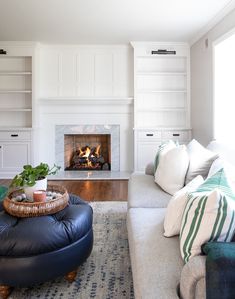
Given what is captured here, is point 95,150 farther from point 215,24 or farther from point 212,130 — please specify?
point 215,24

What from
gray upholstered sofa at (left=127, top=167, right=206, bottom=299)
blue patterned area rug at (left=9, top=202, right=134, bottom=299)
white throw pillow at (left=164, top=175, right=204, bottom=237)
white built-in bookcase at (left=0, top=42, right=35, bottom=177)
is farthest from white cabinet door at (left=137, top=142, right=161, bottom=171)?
white throw pillow at (left=164, top=175, right=204, bottom=237)

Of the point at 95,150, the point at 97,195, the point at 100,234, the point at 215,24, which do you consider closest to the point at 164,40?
the point at 215,24

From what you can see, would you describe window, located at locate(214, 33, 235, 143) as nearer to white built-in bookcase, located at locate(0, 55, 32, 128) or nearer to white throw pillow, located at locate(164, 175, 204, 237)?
white throw pillow, located at locate(164, 175, 204, 237)

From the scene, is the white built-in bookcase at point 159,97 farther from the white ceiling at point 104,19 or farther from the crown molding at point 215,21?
the crown molding at point 215,21

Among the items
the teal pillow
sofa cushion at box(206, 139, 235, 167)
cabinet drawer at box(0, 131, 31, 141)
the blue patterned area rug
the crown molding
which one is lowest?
the blue patterned area rug

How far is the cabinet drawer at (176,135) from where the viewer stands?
17.6 ft

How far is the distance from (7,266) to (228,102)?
12.0 feet

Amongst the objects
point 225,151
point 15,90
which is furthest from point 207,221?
point 15,90

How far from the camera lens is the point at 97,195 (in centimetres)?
411

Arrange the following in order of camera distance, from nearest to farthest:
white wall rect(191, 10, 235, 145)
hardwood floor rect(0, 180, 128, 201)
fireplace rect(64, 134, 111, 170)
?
hardwood floor rect(0, 180, 128, 201) < white wall rect(191, 10, 235, 145) < fireplace rect(64, 134, 111, 170)

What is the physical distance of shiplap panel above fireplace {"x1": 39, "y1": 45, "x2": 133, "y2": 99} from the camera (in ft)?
17.9

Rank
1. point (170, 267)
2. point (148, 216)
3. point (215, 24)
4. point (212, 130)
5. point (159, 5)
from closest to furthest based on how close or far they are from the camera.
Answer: point (170, 267), point (148, 216), point (159, 5), point (215, 24), point (212, 130)

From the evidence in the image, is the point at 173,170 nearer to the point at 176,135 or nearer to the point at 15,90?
the point at 176,135

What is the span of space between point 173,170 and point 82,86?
3533mm
